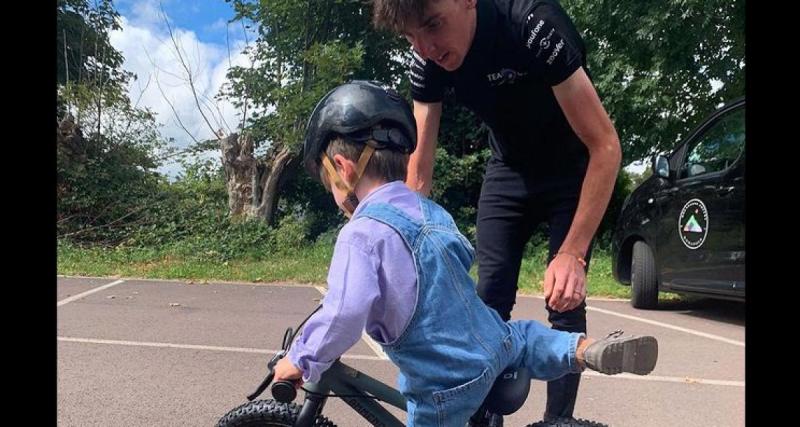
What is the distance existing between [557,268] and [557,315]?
32 centimetres

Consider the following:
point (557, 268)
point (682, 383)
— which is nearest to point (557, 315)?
point (557, 268)

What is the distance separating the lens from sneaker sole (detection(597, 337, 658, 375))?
165 cm

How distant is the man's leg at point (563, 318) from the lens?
210cm

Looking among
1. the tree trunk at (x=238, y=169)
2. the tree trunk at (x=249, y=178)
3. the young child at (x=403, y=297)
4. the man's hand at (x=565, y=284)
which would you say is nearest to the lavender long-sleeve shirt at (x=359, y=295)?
the young child at (x=403, y=297)

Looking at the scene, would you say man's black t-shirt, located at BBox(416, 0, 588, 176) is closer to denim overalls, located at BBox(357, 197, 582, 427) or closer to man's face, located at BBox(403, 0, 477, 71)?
man's face, located at BBox(403, 0, 477, 71)

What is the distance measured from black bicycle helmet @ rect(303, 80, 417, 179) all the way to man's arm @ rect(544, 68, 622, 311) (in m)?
0.49

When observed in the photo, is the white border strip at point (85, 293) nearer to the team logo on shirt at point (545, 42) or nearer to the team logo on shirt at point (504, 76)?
the team logo on shirt at point (504, 76)

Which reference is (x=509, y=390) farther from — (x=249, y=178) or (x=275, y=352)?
(x=249, y=178)

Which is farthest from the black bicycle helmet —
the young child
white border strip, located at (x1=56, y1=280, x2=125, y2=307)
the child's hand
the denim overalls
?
white border strip, located at (x1=56, y1=280, x2=125, y2=307)

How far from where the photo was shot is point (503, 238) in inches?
90.1

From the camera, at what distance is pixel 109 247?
39.0 ft

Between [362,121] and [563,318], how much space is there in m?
0.98

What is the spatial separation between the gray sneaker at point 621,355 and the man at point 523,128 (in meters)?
0.20
